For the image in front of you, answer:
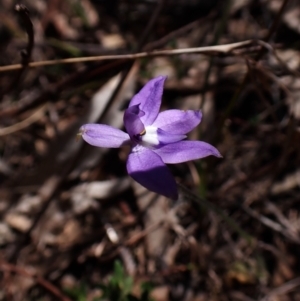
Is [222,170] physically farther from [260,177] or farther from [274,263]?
[274,263]

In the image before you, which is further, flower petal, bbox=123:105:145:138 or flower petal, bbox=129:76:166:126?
flower petal, bbox=129:76:166:126

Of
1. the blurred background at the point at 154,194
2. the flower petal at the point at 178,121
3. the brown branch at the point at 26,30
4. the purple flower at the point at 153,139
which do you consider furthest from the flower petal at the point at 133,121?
the blurred background at the point at 154,194

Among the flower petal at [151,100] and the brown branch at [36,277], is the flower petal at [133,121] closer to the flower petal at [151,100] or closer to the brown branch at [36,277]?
the flower petal at [151,100]

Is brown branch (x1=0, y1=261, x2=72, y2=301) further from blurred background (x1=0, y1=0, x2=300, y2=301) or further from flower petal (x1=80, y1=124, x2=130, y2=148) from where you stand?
flower petal (x1=80, y1=124, x2=130, y2=148)

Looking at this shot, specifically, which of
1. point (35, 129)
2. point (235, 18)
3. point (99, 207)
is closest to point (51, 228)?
point (99, 207)

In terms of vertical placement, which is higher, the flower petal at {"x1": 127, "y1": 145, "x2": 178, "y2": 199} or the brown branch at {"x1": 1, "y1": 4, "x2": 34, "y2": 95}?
the brown branch at {"x1": 1, "y1": 4, "x2": 34, "y2": 95}

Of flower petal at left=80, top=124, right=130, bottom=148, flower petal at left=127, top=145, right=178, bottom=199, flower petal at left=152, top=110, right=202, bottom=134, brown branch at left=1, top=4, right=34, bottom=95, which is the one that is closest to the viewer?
flower petal at left=127, top=145, right=178, bottom=199

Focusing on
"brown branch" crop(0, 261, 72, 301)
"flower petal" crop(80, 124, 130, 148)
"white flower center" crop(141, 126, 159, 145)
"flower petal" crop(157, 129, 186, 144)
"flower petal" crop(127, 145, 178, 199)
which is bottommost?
"brown branch" crop(0, 261, 72, 301)

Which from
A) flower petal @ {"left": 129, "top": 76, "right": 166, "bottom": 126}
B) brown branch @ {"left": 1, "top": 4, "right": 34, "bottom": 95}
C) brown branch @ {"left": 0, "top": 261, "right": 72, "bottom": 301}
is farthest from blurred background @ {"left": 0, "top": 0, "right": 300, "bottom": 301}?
flower petal @ {"left": 129, "top": 76, "right": 166, "bottom": 126}
